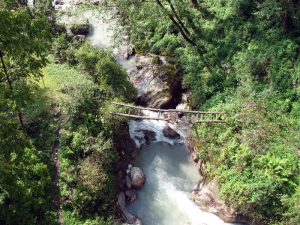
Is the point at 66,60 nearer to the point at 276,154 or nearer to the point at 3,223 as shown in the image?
the point at 3,223

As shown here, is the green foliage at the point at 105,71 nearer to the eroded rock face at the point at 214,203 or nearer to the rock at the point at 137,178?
the rock at the point at 137,178

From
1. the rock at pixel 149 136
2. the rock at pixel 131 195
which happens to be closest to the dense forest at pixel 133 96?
the rock at pixel 131 195

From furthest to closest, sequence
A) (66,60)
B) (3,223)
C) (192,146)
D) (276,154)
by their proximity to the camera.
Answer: (66,60) < (192,146) < (276,154) < (3,223)

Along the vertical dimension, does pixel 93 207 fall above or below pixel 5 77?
below

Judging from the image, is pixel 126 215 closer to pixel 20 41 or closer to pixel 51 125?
pixel 51 125

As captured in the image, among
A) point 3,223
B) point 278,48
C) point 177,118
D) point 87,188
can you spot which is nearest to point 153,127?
point 177,118

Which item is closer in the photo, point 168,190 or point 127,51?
point 168,190

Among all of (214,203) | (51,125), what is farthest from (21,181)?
(214,203)

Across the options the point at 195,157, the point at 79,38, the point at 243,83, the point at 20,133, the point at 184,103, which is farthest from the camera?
the point at 79,38
